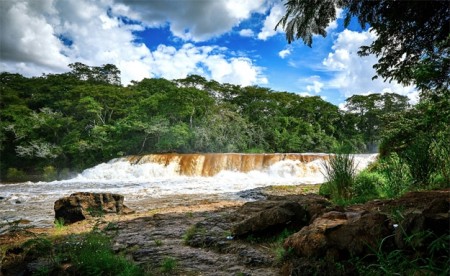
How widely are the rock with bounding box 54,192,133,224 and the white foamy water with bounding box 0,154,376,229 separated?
0.48m

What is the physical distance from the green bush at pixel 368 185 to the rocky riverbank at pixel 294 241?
2.22 m

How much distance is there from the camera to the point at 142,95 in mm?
33656

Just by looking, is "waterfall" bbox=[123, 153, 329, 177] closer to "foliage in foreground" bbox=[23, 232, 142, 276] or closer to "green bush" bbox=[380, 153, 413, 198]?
"green bush" bbox=[380, 153, 413, 198]

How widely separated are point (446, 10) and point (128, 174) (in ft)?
66.0

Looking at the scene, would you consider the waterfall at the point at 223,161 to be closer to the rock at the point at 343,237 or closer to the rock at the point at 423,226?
the rock at the point at 343,237

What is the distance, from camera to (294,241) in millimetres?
3258

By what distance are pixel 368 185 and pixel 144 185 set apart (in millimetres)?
11678

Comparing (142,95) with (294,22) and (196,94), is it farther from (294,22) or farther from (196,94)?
(294,22)

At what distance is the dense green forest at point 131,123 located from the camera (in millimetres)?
27125

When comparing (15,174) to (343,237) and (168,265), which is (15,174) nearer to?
(168,265)

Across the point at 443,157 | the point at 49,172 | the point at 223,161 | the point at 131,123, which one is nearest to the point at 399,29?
the point at 443,157

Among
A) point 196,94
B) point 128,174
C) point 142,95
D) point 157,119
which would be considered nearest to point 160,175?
point 128,174

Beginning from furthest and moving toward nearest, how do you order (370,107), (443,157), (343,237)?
(370,107) < (443,157) < (343,237)

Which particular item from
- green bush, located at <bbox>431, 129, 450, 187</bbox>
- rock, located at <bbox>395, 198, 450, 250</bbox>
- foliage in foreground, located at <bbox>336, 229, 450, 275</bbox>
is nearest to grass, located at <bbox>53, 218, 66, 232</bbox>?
foliage in foreground, located at <bbox>336, 229, 450, 275</bbox>
